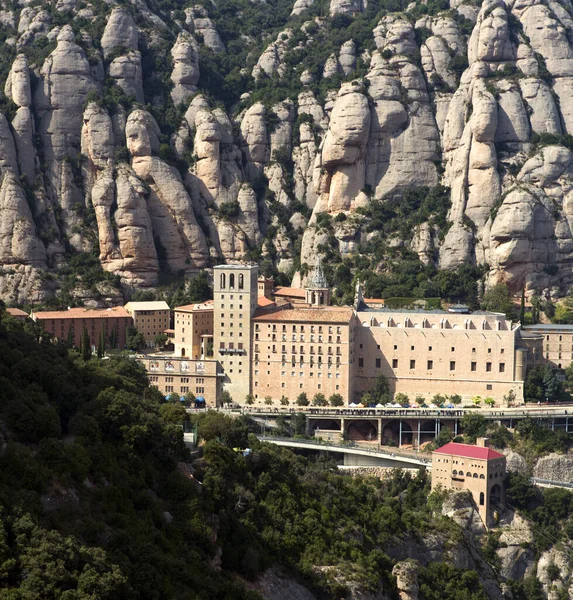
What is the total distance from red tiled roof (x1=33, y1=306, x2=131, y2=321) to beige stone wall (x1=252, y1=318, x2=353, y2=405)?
17.9 m

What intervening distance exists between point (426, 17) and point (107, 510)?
113108 mm

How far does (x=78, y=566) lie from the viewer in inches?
1777

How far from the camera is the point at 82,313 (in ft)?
385

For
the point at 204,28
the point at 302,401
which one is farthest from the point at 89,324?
the point at 204,28

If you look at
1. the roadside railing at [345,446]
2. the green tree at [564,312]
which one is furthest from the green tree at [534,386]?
the green tree at [564,312]

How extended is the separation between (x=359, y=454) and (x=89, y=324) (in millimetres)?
32436

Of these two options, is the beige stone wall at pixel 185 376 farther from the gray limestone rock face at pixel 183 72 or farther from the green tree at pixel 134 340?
the gray limestone rock face at pixel 183 72

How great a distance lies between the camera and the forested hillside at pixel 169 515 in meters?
46.1

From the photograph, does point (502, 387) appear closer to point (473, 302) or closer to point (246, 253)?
point (473, 302)

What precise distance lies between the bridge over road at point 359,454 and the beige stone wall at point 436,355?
11318mm

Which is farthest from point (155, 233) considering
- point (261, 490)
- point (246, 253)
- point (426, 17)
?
point (261, 490)

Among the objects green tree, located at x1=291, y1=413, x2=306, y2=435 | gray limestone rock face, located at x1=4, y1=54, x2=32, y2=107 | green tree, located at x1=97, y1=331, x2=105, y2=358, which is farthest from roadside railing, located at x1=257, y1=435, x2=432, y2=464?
gray limestone rock face, located at x1=4, y1=54, x2=32, y2=107

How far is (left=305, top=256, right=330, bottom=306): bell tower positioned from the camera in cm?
Answer: 11850

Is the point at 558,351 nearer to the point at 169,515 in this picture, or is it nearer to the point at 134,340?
the point at 134,340
